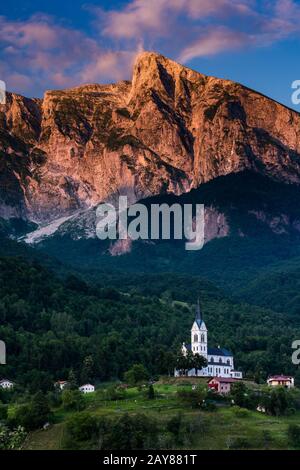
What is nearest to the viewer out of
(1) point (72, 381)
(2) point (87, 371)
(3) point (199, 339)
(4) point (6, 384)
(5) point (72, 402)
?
(5) point (72, 402)

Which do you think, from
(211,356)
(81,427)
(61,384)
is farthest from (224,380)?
(81,427)

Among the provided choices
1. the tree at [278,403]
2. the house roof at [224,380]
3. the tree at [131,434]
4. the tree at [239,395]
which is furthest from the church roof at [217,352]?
the tree at [131,434]

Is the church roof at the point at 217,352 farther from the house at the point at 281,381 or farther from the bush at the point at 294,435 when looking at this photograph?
the bush at the point at 294,435

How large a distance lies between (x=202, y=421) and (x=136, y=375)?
95.7ft

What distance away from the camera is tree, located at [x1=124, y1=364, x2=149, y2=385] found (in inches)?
6481

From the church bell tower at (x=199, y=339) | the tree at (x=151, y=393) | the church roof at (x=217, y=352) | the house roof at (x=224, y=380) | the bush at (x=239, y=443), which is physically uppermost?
the church bell tower at (x=199, y=339)

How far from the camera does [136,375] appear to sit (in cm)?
16562

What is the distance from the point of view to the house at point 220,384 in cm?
15538

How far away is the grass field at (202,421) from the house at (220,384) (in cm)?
487

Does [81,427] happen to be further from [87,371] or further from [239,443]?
[87,371]

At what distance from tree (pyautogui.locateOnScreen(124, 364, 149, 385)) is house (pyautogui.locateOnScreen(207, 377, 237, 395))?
1121 cm

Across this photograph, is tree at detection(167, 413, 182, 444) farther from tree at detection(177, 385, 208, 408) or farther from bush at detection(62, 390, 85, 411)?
bush at detection(62, 390, 85, 411)

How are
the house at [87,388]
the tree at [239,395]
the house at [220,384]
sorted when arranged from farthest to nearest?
1. the house at [87,388]
2. the house at [220,384]
3. the tree at [239,395]
